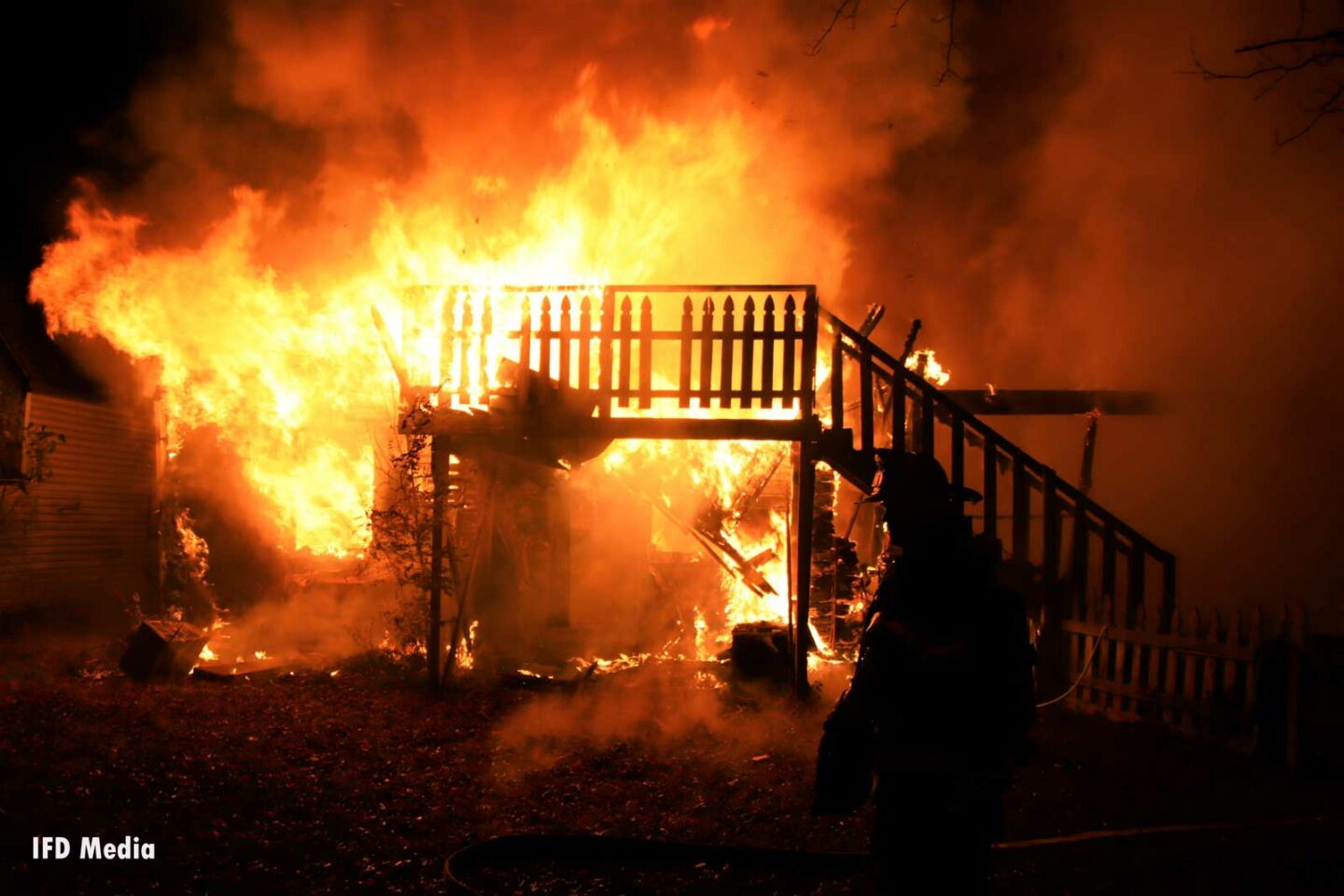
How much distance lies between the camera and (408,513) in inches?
403

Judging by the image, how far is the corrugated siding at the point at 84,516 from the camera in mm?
13781

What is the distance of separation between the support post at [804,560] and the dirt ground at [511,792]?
387mm

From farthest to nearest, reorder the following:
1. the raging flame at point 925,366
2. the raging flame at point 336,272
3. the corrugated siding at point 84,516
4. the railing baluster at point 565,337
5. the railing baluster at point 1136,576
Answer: the raging flame at point 925,366, the corrugated siding at point 84,516, the raging flame at point 336,272, the railing baluster at point 1136,576, the railing baluster at point 565,337

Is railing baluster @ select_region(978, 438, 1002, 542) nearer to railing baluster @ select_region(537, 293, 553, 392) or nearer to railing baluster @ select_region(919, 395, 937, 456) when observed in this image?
railing baluster @ select_region(919, 395, 937, 456)

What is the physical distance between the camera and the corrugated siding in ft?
45.2

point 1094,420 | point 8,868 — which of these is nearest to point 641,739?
point 8,868

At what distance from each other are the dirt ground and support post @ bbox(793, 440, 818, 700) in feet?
1.27

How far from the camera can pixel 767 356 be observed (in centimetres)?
880

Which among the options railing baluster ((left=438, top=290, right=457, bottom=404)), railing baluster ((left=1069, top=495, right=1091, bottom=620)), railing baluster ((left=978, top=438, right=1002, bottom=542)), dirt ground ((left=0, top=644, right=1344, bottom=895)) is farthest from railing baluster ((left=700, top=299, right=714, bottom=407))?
railing baluster ((left=1069, top=495, right=1091, bottom=620))

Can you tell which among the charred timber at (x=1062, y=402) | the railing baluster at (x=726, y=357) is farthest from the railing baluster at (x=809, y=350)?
the charred timber at (x=1062, y=402)

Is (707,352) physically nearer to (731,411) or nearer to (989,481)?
(731,411)

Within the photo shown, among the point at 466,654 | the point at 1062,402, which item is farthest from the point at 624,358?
the point at 1062,402

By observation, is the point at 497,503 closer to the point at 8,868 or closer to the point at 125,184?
the point at 8,868

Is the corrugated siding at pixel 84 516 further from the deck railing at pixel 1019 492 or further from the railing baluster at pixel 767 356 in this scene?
the deck railing at pixel 1019 492
